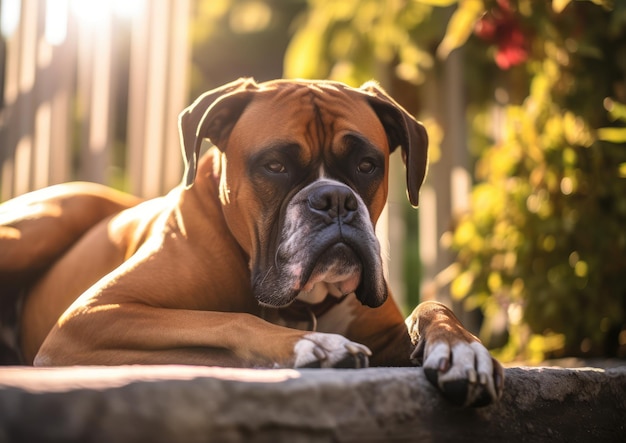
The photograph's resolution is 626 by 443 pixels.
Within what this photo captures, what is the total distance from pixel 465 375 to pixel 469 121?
4.63 metres

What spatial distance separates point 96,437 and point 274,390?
0.38m

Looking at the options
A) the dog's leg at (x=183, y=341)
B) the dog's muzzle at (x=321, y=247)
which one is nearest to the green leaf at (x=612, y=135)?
the dog's muzzle at (x=321, y=247)

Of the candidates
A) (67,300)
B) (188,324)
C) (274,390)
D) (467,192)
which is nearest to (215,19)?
(467,192)

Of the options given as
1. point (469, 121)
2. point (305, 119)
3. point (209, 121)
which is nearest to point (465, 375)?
point (305, 119)

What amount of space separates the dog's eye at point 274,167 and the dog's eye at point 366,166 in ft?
0.87

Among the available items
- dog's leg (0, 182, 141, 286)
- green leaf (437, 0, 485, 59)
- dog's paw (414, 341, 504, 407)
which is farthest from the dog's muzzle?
green leaf (437, 0, 485, 59)

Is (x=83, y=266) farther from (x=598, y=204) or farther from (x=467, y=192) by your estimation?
(x=467, y=192)

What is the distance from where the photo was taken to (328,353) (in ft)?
6.81

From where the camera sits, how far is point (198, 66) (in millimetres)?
11477

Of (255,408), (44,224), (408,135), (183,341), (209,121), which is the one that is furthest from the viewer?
(44,224)

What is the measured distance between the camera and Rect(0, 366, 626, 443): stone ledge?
137cm

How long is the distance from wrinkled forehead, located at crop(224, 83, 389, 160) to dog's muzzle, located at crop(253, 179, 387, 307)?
198mm

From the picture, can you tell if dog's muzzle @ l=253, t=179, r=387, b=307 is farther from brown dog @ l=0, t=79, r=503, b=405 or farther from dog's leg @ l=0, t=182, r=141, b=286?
dog's leg @ l=0, t=182, r=141, b=286

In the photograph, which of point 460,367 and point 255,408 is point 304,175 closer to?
point 460,367
